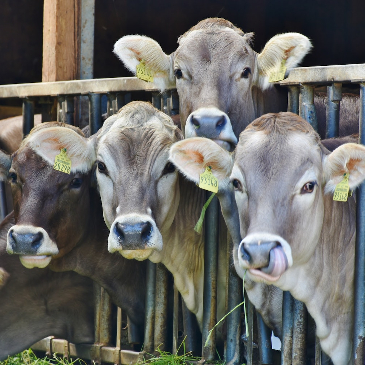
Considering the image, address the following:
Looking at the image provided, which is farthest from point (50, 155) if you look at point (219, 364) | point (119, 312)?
point (219, 364)

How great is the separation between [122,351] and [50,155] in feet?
5.63

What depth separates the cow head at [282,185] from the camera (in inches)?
137

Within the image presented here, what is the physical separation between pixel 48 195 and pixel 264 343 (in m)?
1.87

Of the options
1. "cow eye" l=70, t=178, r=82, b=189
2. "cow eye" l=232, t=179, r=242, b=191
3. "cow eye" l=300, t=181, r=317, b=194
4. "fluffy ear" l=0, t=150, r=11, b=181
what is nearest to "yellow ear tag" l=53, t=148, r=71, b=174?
"cow eye" l=70, t=178, r=82, b=189

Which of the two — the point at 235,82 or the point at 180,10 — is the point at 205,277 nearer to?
the point at 235,82

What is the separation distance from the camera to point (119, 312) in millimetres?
5555

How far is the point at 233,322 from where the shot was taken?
476cm

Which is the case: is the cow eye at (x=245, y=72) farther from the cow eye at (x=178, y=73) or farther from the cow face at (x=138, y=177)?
the cow face at (x=138, y=177)

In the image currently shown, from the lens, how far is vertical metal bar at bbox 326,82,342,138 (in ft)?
14.3

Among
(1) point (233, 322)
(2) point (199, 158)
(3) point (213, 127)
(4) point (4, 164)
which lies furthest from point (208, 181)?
(4) point (4, 164)

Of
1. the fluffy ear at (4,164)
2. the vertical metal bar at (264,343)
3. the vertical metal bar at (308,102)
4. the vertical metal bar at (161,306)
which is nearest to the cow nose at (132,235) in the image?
the vertical metal bar at (264,343)

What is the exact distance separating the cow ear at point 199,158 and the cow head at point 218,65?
0.36m

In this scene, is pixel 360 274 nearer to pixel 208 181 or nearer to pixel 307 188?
pixel 307 188

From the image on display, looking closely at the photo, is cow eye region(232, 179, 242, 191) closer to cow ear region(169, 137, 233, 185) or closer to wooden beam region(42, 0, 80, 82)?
cow ear region(169, 137, 233, 185)
